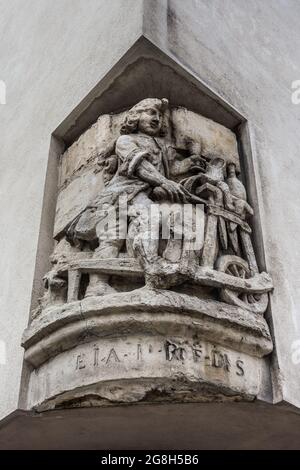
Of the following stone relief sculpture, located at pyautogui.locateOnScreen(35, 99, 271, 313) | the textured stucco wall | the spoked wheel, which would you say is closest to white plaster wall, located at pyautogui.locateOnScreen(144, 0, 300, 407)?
the textured stucco wall

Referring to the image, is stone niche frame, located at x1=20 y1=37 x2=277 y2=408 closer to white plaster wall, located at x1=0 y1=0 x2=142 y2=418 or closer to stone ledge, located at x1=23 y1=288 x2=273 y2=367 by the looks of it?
white plaster wall, located at x1=0 y1=0 x2=142 y2=418

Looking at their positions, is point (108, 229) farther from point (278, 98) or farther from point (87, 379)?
point (278, 98)

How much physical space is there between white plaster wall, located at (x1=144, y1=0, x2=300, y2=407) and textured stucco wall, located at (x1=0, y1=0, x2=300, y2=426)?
12 millimetres

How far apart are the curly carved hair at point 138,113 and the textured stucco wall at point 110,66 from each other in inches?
Result: 16.4

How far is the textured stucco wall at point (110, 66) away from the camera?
4.14 meters

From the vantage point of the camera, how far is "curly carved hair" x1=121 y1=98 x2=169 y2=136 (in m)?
4.43

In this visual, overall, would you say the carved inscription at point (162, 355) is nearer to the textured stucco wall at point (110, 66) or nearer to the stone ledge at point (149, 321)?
the stone ledge at point (149, 321)

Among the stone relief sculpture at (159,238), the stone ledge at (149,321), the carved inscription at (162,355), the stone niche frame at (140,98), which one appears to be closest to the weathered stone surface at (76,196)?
the stone relief sculpture at (159,238)

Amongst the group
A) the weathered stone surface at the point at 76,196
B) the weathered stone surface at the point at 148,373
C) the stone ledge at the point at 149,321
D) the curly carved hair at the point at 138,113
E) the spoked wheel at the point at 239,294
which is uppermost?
the curly carved hair at the point at 138,113

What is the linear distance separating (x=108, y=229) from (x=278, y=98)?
254cm

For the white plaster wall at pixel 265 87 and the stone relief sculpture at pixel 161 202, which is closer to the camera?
the stone relief sculpture at pixel 161 202

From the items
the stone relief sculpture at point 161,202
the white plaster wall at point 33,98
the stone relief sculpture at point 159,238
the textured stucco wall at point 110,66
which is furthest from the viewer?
the white plaster wall at point 33,98

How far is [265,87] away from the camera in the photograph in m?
5.48
